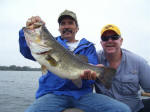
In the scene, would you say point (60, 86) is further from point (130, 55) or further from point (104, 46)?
point (130, 55)

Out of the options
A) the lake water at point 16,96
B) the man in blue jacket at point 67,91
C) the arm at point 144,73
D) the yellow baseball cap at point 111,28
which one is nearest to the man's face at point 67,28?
the man in blue jacket at point 67,91

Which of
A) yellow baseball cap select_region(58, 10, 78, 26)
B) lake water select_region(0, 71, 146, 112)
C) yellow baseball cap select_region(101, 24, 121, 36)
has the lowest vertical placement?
lake water select_region(0, 71, 146, 112)

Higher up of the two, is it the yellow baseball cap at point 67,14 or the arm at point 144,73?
the yellow baseball cap at point 67,14

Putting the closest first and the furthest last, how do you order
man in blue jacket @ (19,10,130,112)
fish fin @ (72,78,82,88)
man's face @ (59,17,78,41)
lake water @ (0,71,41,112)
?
man in blue jacket @ (19,10,130,112), fish fin @ (72,78,82,88), man's face @ (59,17,78,41), lake water @ (0,71,41,112)

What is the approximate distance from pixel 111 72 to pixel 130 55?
129cm

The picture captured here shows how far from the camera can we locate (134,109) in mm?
5266

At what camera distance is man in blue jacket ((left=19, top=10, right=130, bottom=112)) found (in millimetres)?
4234

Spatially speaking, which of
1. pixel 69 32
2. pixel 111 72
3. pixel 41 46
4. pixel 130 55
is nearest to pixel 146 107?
pixel 130 55

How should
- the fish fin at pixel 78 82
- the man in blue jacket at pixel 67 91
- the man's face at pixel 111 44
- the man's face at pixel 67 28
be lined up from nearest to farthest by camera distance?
the man in blue jacket at pixel 67 91, the fish fin at pixel 78 82, the man's face at pixel 111 44, the man's face at pixel 67 28

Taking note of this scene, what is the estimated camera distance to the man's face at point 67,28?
5344 millimetres

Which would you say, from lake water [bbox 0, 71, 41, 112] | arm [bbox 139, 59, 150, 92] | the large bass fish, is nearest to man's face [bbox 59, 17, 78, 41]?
the large bass fish

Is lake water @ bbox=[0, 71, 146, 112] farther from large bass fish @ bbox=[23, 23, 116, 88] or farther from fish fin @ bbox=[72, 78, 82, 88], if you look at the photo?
large bass fish @ bbox=[23, 23, 116, 88]

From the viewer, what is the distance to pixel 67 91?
4.68 metres

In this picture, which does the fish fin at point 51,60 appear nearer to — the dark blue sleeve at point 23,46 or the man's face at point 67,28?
the dark blue sleeve at point 23,46
